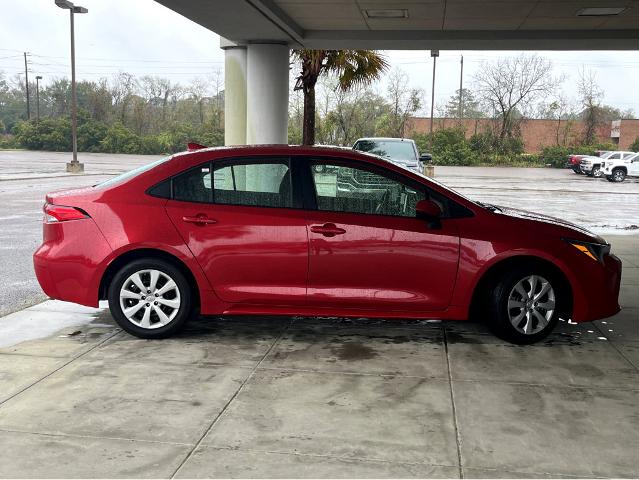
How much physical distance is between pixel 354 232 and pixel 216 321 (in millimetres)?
1767

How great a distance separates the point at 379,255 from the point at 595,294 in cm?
187

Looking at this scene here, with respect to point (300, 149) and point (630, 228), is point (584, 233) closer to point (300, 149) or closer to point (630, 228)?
point (300, 149)

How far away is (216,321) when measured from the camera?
6699mm

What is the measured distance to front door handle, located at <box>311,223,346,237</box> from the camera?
5.78m

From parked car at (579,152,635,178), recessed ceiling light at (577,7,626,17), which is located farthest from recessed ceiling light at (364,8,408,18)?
parked car at (579,152,635,178)

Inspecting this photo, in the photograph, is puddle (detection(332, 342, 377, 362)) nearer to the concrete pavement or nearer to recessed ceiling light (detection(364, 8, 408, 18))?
the concrete pavement

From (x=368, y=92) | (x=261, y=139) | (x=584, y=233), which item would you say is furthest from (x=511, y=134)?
(x=584, y=233)

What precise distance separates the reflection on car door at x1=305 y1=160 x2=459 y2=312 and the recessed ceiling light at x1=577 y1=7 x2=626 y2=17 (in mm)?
6381

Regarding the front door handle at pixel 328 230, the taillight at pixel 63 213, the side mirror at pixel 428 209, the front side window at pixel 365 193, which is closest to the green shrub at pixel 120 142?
the taillight at pixel 63 213

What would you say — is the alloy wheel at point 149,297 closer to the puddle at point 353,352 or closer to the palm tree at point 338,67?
the puddle at point 353,352

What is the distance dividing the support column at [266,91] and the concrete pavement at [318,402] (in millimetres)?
7149

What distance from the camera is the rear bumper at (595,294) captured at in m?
5.92

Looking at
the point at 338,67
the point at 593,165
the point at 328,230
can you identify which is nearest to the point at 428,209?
the point at 328,230

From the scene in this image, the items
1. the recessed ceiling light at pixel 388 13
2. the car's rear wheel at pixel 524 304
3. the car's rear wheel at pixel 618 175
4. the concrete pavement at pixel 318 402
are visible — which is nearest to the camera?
the concrete pavement at pixel 318 402
